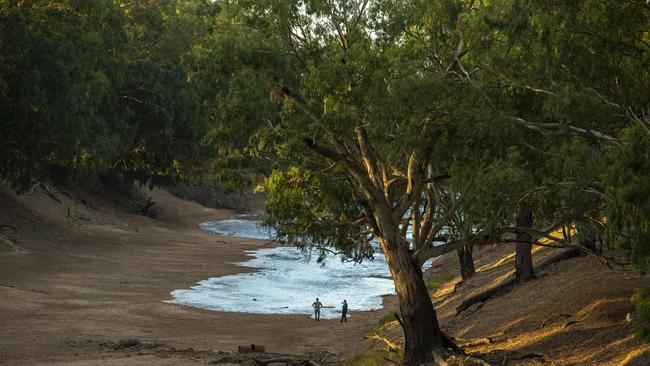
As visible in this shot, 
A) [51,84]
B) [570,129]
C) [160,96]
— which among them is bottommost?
[570,129]

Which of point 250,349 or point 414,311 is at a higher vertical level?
point 414,311

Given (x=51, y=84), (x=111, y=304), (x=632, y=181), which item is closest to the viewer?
(x=632, y=181)

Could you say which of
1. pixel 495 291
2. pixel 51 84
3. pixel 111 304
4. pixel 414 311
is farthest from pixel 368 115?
pixel 51 84

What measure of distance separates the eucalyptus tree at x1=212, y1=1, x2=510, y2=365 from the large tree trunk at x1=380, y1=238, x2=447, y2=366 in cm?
2

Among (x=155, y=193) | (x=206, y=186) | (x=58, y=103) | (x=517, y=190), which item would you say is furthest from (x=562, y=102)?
(x=206, y=186)

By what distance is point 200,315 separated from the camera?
35.1m

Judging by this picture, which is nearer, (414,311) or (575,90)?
(575,90)

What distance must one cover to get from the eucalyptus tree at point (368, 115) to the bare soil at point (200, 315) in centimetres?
336

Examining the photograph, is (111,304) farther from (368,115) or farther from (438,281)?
(368,115)

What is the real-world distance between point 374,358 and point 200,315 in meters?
13.1

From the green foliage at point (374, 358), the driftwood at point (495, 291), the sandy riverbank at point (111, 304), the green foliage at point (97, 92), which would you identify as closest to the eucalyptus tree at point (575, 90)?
the green foliage at point (374, 358)

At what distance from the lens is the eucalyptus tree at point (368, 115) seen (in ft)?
61.3

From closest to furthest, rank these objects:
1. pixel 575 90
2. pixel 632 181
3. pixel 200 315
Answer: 1. pixel 632 181
2. pixel 575 90
3. pixel 200 315

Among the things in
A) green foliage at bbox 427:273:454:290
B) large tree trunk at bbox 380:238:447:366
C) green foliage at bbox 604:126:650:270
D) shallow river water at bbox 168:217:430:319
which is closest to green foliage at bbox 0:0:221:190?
large tree trunk at bbox 380:238:447:366
